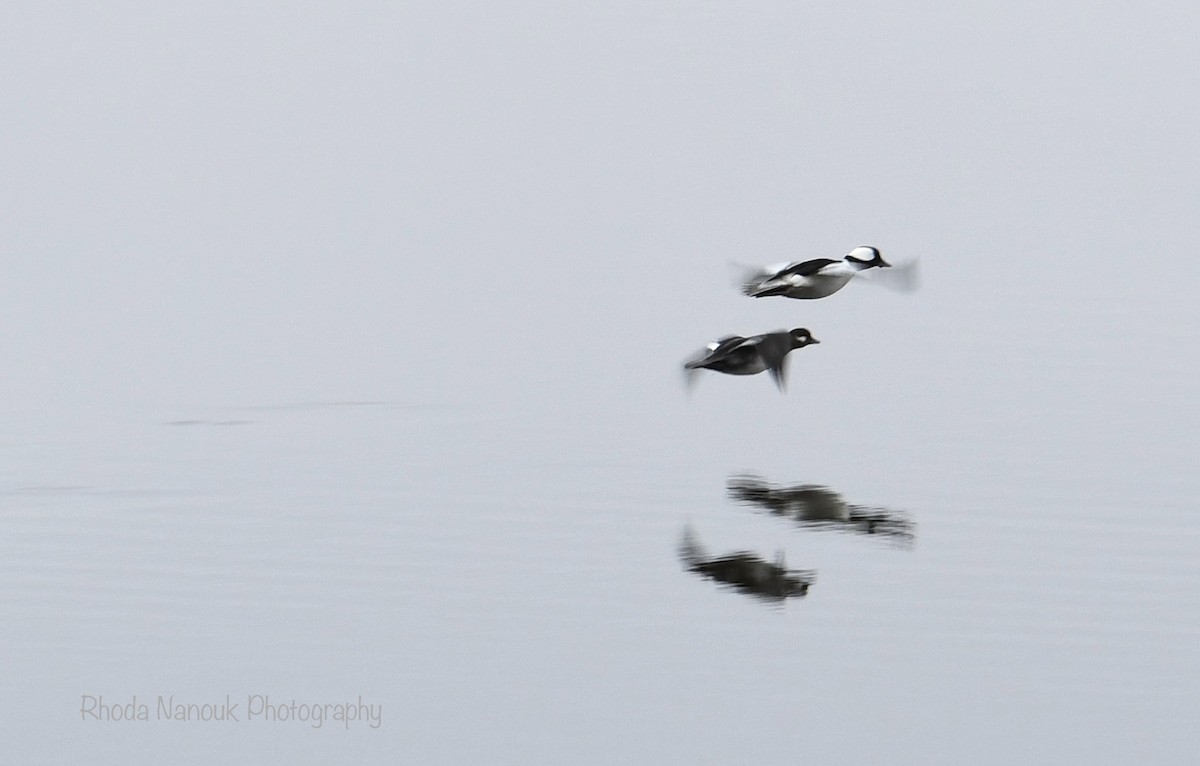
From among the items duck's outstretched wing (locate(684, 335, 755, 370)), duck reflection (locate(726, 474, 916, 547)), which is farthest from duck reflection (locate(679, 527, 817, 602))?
duck's outstretched wing (locate(684, 335, 755, 370))

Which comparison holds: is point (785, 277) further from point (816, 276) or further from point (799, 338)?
point (799, 338)

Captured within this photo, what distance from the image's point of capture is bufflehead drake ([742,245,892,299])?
23453 mm

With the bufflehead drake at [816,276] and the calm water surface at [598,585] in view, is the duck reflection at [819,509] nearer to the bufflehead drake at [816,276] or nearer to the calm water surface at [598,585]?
the calm water surface at [598,585]

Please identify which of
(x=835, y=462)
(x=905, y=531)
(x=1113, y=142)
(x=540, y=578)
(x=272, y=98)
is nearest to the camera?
(x=540, y=578)

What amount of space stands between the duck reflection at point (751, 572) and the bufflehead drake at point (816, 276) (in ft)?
22.6

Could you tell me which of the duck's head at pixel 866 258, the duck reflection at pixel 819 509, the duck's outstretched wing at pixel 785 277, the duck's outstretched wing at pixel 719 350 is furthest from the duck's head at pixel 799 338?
the duck reflection at pixel 819 509

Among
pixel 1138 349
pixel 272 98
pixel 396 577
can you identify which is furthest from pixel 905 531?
pixel 272 98

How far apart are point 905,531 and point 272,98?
5282cm

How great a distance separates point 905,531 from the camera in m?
17.6

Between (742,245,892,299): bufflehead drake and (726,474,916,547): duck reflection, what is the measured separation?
410cm

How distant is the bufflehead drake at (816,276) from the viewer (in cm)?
2345

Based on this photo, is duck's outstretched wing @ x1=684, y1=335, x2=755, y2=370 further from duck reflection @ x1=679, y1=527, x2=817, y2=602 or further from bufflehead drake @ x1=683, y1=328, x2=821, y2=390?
duck reflection @ x1=679, y1=527, x2=817, y2=602

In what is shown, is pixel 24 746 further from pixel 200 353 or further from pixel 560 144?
pixel 560 144

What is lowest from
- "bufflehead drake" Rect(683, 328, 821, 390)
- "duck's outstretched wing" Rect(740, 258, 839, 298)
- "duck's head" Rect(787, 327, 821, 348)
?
"bufflehead drake" Rect(683, 328, 821, 390)
